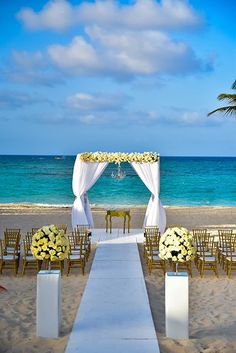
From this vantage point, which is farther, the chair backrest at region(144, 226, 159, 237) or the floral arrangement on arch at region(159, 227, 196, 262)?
the chair backrest at region(144, 226, 159, 237)

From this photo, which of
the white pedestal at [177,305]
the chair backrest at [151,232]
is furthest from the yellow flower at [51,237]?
the chair backrest at [151,232]

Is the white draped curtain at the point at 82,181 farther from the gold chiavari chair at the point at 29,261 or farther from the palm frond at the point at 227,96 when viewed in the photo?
the palm frond at the point at 227,96

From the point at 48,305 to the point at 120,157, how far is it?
1078 cm

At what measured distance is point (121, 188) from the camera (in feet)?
187

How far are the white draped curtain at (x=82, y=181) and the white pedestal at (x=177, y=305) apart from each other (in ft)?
35.5

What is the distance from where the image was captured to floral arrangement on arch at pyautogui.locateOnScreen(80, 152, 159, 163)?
18.0m

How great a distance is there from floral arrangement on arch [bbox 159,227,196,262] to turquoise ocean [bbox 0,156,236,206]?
3739cm

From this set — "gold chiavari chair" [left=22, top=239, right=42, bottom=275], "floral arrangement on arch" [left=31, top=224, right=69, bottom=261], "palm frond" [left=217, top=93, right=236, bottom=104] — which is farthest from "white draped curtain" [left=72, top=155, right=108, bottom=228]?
"floral arrangement on arch" [left=31, top=224, right=69, bottom=261]

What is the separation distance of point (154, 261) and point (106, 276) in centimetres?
151

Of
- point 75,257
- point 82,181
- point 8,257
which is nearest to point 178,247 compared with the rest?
point 75,257

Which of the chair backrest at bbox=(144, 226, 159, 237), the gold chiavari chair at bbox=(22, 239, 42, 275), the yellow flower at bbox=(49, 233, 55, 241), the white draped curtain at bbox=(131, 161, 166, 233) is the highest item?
the white draped curtain at bbox=(131, 161, 166, 233)

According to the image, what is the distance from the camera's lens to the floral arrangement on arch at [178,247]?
28.5 feet

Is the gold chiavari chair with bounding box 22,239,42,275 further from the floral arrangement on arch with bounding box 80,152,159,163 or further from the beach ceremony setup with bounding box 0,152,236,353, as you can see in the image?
the floral arrangement on arch with bounding box 80,152,159,163

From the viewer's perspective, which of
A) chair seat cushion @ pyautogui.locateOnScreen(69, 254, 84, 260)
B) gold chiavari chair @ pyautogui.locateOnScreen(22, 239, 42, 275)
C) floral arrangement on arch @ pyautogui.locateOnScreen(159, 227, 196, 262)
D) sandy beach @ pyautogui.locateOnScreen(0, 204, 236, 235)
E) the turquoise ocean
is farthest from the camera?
the turquoise ocean
